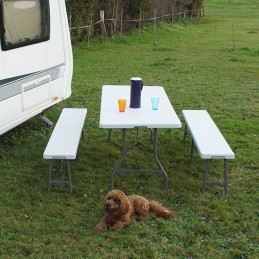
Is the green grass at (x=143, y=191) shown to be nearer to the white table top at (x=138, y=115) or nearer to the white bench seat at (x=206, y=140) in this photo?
the white bench seat at (x=206, y=140)

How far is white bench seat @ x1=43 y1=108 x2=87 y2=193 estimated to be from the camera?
189 inches

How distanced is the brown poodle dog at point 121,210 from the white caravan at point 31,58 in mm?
1899

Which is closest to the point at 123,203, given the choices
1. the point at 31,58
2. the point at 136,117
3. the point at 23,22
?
the point at 136,117

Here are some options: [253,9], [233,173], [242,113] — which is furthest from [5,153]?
[253,9]

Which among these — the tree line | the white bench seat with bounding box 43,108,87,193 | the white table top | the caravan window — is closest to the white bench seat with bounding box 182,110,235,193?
the white table top

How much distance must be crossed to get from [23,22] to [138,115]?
2.15 meters

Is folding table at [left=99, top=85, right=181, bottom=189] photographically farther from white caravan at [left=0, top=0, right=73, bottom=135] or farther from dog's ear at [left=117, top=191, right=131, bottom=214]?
white caravan at [left=0, top=0, right=73, bottom=135]

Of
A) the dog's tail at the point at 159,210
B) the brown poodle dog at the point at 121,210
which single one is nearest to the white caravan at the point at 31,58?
the brown poodle dog at the point at 121,210

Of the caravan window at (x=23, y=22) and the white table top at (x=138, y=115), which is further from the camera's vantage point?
the caravan window at (x=23, y=22)

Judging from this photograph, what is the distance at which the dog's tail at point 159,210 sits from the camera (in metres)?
4.45

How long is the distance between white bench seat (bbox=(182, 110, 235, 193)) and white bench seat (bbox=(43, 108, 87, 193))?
132cm

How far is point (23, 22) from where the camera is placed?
19.7 feet

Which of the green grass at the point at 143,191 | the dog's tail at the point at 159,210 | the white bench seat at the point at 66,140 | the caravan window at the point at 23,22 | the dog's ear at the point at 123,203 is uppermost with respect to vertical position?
the caravan window at the point at 23,22

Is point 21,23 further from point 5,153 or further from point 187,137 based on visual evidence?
point 187,137
